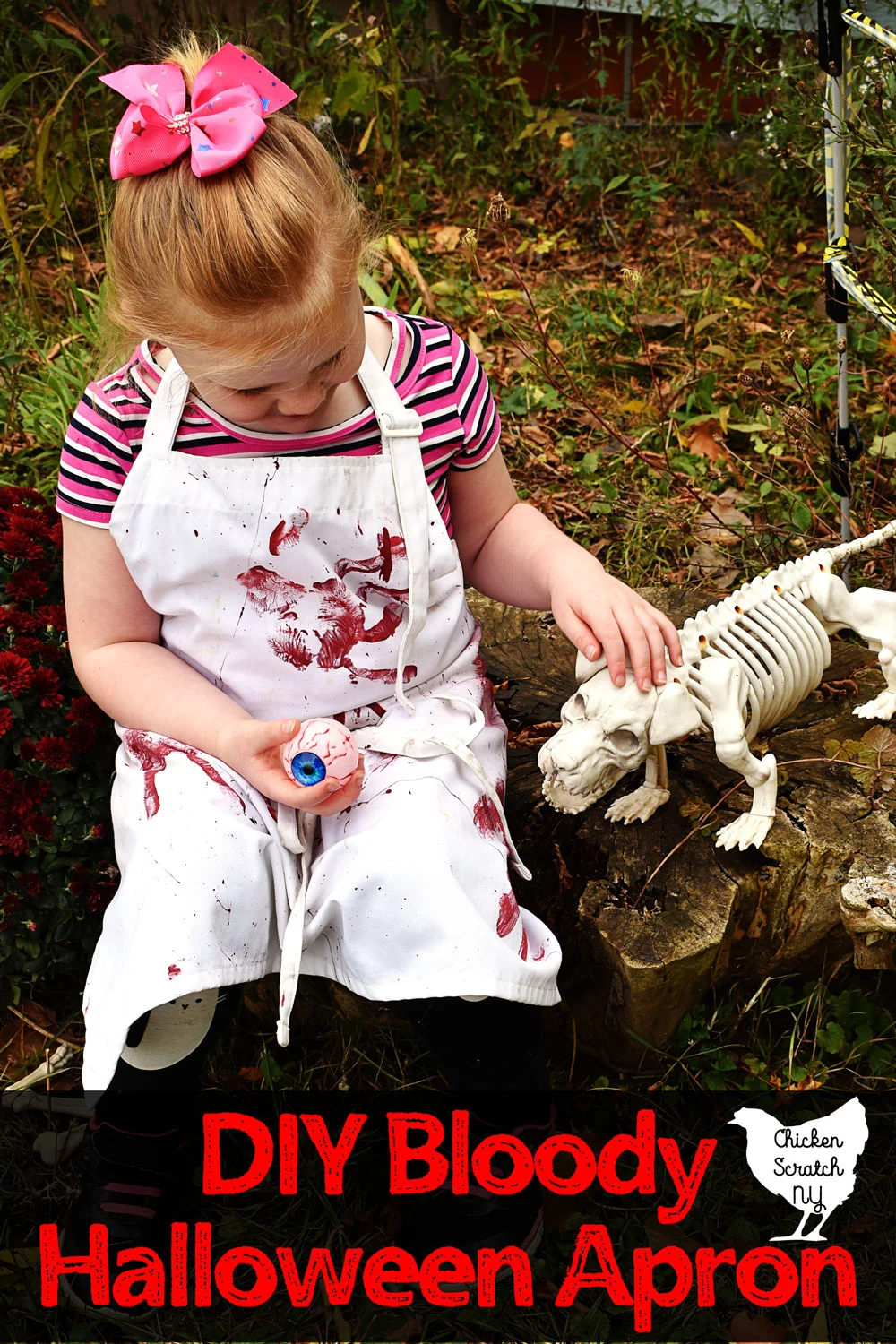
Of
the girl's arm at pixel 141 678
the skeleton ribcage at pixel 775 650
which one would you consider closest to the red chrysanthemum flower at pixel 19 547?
the girl's arm at pixel 141 678

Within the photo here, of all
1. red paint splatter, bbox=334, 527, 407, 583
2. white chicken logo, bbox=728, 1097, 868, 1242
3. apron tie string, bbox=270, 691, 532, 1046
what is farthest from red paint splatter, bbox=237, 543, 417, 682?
white chicken logo, bbox=728, 1097, 868, 1242

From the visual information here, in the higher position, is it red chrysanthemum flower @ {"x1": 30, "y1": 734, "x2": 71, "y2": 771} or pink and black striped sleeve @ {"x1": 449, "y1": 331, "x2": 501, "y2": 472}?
pink and black striped sleeve @ {"x1": 449, "y1": 331, "x2": 501, "y2": 472}

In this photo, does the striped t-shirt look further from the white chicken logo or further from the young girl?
the white chicken logo

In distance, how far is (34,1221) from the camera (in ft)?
6.18

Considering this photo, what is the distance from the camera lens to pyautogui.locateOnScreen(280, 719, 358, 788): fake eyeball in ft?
5.08

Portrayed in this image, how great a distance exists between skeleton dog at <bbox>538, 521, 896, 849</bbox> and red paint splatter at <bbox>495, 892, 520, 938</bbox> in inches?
7.7

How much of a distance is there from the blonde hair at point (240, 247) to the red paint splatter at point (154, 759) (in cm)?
54

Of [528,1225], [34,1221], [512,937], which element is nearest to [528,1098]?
[528,1225]

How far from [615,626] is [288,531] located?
490mm

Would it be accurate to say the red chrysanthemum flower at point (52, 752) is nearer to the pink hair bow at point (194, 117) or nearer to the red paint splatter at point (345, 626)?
the red paint splatter at point (345, 626)

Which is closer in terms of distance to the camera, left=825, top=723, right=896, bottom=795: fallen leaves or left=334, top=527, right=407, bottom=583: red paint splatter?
left=334, top=527, right=407, bottom=583: red paint splatter

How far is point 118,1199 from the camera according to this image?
1.74 metres

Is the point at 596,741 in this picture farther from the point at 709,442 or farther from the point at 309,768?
the point at 709,442

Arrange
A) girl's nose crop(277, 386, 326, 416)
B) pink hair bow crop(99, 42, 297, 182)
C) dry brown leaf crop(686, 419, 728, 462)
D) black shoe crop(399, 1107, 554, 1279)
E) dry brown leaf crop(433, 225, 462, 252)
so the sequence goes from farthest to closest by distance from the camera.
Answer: dry brown leaf crop(433, 225, 462, 252) < dry brown leaf crop(686, 419, 728, 462) < black shoe crop(399, 1107, 554, 1279) < girl's nose crop(277, 386, 326, 416) < pink hair bow crop(99, 42, 297, 182)
